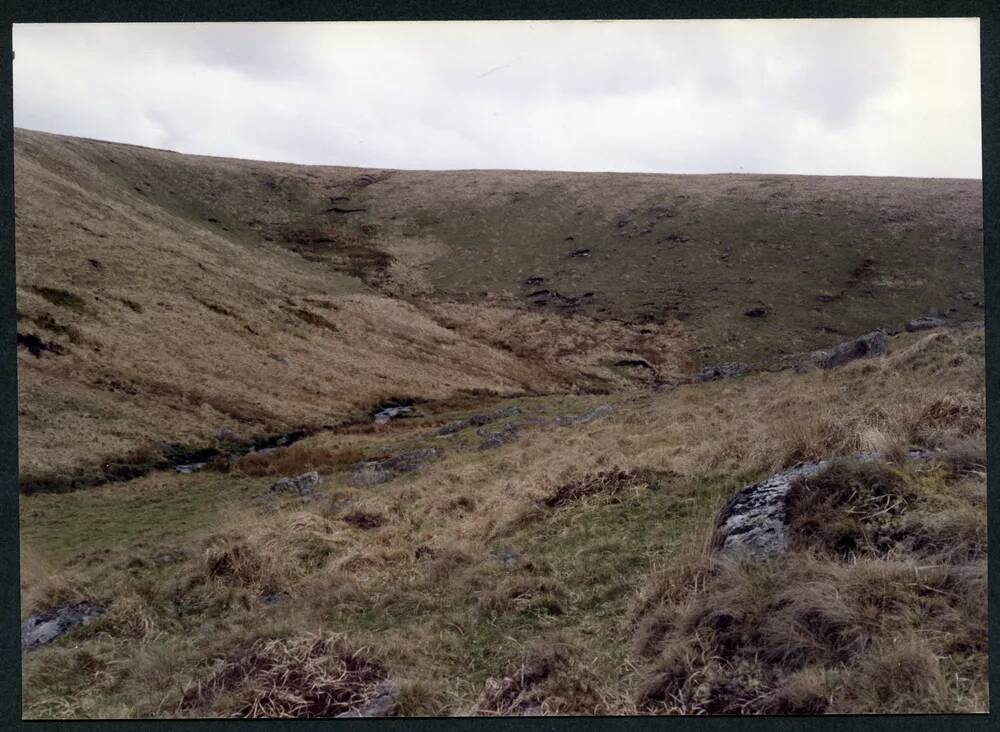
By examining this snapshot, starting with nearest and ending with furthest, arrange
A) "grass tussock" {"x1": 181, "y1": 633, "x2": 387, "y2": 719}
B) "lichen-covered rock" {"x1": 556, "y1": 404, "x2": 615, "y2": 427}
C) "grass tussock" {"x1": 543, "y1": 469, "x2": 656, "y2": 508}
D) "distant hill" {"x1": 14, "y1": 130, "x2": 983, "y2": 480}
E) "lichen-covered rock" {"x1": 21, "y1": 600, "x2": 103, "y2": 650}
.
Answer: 1. "grass tussock" {"x1": 181, "y1": 633, "x2": 387, "y2": 719}
2. "lichen-covered rock" {"x1": 21, "y1": 600, "x2": 103, "y2": 650}
3. "grass tussock" {"x1": 543, "y1": 469, "x2": 656, "y2": 508}
4. "lichen-covered rock" {"x1": 556, "y1": 404, "x2": 615, "y2": 427}
5. "distant hill" {"x1": 14, "y1": 130, "x2": 983, "y2": 480}

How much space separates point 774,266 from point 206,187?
6115 centimetres

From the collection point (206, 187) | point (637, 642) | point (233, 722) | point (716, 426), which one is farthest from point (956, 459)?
point (206, 187)

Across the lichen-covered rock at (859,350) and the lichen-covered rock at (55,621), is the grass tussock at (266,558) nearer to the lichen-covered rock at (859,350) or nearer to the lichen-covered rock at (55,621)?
the lichen-covered rock at (55,621)

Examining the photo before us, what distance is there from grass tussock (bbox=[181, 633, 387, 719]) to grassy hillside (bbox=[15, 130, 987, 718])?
0.03 m

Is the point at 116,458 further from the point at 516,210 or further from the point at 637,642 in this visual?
the point at 516,210

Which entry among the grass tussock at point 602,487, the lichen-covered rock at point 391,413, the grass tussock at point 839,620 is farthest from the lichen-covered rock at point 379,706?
the lichen-covered rock at point 391,413

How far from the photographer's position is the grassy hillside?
213 inches

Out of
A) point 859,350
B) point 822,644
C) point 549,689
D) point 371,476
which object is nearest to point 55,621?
point 549,689

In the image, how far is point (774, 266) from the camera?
5584 cm

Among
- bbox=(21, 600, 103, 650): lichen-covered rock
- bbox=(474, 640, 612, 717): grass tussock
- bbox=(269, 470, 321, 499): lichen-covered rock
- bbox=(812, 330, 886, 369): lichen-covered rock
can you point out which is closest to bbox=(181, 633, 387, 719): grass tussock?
bbox=(474, 640, 612, 717): grass tussock

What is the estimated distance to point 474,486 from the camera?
13930mm

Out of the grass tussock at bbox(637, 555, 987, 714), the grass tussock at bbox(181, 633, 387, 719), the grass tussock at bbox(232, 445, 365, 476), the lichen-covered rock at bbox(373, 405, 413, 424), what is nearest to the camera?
the grass tussock at bbox(637, 555, 987, 714)

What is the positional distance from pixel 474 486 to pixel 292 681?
8.08m

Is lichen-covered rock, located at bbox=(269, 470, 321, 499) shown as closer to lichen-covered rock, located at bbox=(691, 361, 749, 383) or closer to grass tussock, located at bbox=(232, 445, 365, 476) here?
grass tussock, located at bbox=(232, 445, 365, 476)
